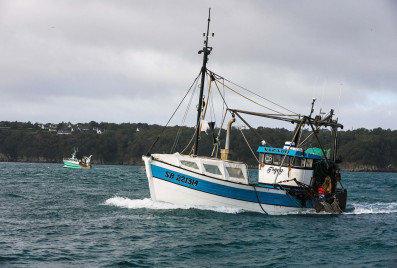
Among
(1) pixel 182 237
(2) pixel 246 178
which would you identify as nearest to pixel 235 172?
(2) pixel 246 178

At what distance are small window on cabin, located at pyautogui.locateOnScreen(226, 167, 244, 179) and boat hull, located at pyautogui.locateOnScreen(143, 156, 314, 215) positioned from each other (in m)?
0.91

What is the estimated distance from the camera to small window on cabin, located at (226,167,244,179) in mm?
30623

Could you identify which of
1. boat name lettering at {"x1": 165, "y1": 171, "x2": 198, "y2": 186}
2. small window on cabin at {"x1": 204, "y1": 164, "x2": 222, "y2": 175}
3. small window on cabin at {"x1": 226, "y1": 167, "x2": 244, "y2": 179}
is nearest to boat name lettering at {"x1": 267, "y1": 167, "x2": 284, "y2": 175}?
small window on cabin at {"x1": 226, "y1": 167, "x2": 244, "y2": 179}

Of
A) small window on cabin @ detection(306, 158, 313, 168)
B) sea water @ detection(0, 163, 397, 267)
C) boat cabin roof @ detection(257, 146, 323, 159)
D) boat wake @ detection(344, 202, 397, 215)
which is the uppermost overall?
boat cabin roof @ detection(257, 146, 323, 159)

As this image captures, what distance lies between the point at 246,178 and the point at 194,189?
365 cm

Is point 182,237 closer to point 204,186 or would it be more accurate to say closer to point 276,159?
point 204,186

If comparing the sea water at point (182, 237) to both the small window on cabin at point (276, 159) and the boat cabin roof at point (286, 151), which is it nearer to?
the small window on cabin at point (276, 159)

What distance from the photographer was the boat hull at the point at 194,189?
1161 inches

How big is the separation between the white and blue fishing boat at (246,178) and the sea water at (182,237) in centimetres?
79

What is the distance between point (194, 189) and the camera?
29.6 metres

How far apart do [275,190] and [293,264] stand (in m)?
12.8

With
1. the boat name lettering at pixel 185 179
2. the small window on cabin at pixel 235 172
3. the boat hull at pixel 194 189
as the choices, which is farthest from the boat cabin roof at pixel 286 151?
the boat name lettering at pixel 185 179

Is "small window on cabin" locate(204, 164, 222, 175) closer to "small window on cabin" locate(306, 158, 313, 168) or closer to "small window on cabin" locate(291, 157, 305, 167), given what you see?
"small window on cabin" locate(291, 157, 305, 167)

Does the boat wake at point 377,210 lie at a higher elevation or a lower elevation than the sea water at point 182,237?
higher
